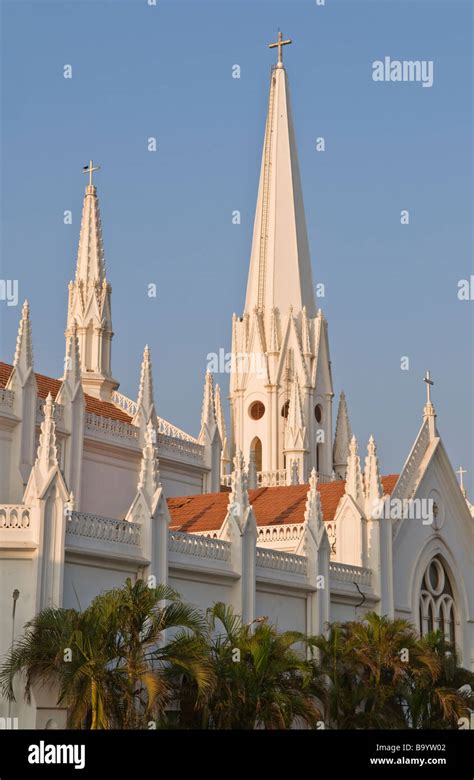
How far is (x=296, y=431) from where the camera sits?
238 feet

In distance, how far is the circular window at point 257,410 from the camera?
7706 cm

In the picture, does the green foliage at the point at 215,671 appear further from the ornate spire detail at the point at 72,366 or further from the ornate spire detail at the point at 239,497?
the ornate spire detail at the point at 72,366

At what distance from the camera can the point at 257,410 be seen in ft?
254

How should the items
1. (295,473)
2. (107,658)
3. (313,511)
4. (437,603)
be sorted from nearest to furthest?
1. (107,658)
2. (313,511)
3. (437,603)
4. (295,473)

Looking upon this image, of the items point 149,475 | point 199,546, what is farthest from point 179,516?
point 149,475

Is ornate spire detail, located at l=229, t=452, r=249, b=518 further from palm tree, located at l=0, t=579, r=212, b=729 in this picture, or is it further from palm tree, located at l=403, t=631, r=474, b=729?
palm tree, located at l=0, t=579, r=212, b=729

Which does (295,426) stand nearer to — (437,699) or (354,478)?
(354,478)

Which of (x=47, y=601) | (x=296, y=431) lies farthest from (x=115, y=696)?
(x=296, y=431)

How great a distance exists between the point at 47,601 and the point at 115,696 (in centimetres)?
261

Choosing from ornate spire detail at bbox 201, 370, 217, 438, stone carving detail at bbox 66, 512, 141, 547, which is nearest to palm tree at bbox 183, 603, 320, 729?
stone carving detail at bbox 66, 512, 141, 547

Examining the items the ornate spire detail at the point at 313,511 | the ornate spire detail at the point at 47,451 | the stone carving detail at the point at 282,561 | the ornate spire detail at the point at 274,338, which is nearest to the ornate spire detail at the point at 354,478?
the ornate spire detail at the point at 313,511

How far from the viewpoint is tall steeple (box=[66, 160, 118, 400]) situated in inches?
2111

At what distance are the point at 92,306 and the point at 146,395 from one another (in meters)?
8.52

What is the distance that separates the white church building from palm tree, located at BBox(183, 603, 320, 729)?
9.55 feet
